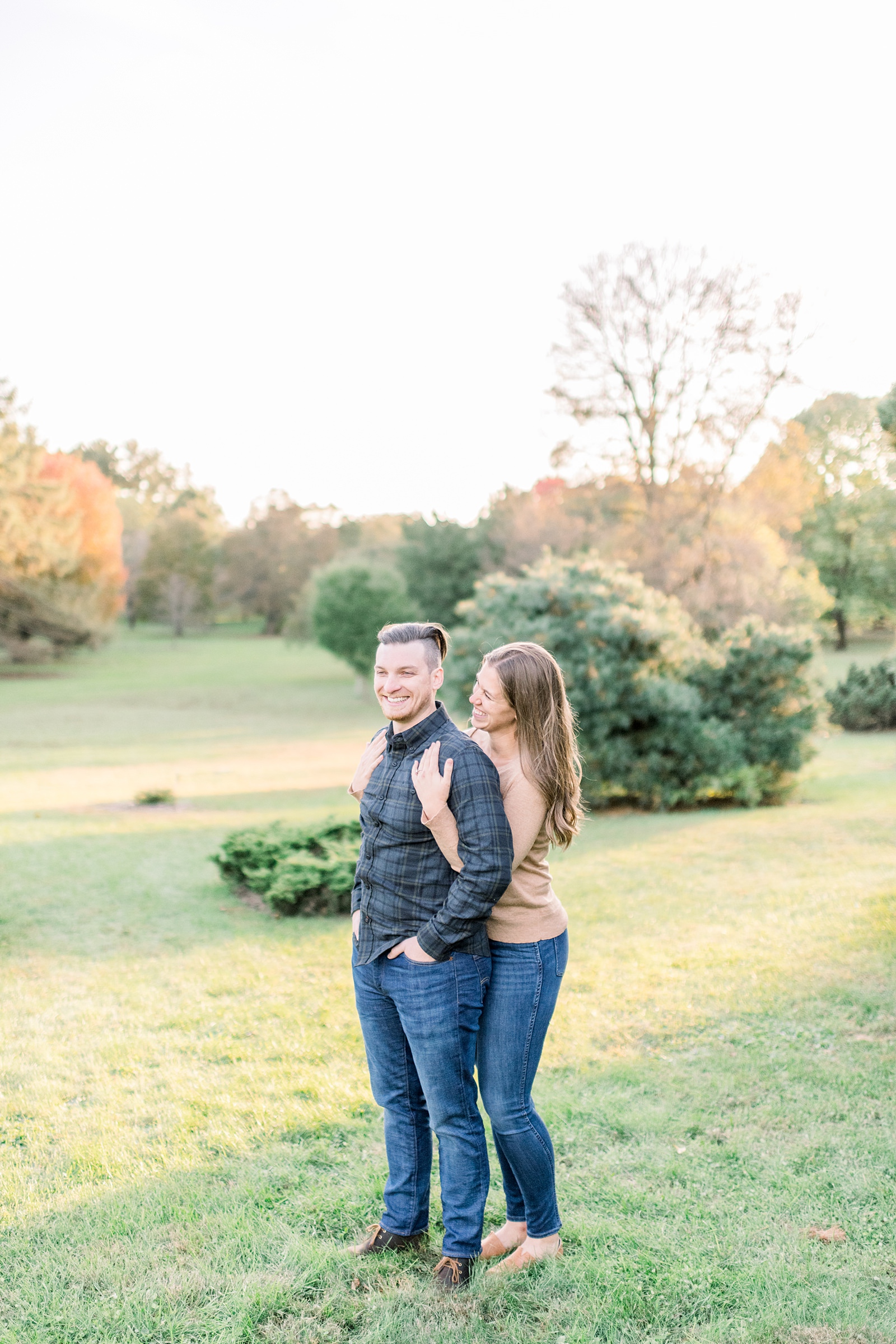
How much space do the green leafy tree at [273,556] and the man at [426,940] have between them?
66200mm

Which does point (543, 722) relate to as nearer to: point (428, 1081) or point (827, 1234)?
point (428, 1081)

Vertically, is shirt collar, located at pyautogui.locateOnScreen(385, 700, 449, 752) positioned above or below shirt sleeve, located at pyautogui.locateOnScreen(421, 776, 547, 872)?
above

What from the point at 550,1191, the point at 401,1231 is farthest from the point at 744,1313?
the point at 401,1231

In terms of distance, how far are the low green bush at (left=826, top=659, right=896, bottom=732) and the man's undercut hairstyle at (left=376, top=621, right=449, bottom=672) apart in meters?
22.6

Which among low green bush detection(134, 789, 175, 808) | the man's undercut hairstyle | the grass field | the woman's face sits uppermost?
the man's undercut hairstyle

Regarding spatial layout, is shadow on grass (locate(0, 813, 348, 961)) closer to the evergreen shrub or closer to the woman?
the woman

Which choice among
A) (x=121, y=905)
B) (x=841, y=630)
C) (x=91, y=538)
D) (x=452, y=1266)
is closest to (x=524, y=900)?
(x=452, y=1266)

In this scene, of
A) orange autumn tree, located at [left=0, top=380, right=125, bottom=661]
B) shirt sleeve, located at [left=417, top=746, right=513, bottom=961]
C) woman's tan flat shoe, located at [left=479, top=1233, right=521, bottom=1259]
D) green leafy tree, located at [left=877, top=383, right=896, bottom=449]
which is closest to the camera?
shirt sleeve, located at [left=417, top=746, right=513, bottom=961]

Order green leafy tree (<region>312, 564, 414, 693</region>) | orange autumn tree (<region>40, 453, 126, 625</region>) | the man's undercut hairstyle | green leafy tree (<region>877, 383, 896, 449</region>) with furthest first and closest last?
orange autumn tree (<region>40, 453, 126, 625</region>), green leafy tree (<region>312, 564, 414, 693</region>), green leafy tree (<region>877, 383, 896, 449</region>), the man's undercut hairstyle

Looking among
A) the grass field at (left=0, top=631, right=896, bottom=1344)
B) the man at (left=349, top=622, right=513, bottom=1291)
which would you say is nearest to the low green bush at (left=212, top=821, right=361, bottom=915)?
the grass field at (left=0, top=631, right=896, bottom=1344)

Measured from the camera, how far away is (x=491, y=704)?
3088 millimetres

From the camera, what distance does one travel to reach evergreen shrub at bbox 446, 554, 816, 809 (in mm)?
13445

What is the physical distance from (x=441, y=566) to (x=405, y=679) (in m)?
32.3

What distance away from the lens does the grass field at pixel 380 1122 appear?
2.97 meters
